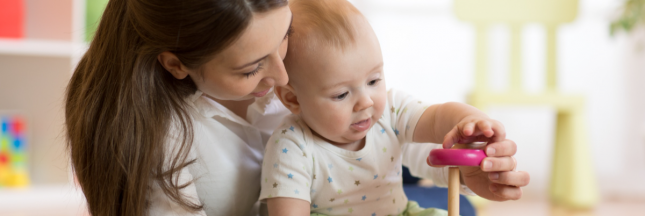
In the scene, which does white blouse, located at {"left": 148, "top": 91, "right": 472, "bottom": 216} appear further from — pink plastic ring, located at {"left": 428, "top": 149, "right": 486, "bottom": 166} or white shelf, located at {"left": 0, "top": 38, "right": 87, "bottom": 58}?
white shelf, located at {"left": 0, "top": 38, "right": 87, "bottom": 58}

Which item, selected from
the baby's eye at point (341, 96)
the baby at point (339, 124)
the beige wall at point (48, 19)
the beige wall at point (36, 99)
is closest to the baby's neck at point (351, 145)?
the baby at point (339, 124)

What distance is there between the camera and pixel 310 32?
0.87m

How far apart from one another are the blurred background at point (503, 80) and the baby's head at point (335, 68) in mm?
1368

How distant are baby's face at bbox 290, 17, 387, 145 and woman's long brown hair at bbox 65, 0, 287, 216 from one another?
116 mm

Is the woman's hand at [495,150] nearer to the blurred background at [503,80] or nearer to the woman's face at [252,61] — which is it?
the woman's face at [252,61]

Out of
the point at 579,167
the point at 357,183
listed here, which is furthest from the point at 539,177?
the point at 357,183

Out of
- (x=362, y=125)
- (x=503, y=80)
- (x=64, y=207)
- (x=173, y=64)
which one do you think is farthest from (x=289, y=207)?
(x=503, y=80)

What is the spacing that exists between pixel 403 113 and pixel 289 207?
264 mm

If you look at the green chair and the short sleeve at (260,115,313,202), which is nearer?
the short sleeve at (260,115,313,202)

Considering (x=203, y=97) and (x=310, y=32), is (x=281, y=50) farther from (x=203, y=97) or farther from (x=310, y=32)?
(x=203, y=97)

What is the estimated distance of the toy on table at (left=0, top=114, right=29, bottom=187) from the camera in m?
2.19

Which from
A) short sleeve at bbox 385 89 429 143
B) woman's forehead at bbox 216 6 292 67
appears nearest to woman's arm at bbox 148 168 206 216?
woman's forehead at bbox 216 6 292 67

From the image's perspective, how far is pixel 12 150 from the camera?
2.20 metres

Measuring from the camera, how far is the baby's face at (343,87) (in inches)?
33.4
